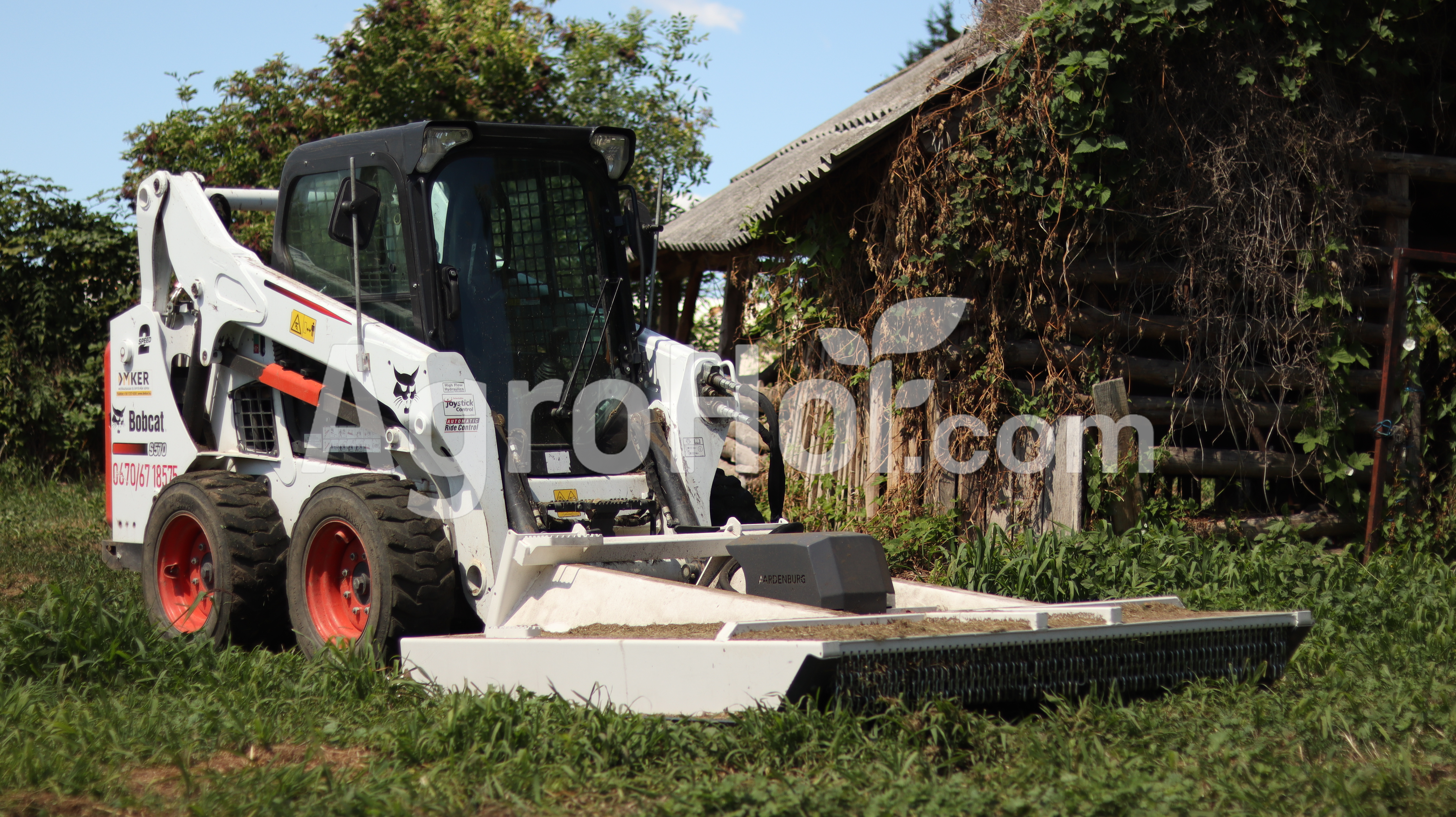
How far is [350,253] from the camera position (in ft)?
20.3

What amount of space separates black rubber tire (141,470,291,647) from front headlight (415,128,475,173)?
6.12 feet

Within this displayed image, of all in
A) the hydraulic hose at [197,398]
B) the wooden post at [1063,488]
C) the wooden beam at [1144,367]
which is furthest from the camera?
the wooden beam at [1144,367]

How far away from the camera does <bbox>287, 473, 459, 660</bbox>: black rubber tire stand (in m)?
5.10

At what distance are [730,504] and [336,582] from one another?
1914 mm

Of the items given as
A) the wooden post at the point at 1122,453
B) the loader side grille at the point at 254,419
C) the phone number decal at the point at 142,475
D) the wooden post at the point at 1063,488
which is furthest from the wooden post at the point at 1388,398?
the phone number decal at the point at 142,475

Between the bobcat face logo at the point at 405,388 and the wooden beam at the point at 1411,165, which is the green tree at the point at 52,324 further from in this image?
the wooden beam at the point at 1411,165

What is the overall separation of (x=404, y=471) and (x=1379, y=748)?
13.4 ft

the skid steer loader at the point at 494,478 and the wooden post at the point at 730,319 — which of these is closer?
the skid steer loader at the point at 494,478

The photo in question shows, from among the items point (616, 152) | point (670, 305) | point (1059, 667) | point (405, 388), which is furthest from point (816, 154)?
point (1059, 667)

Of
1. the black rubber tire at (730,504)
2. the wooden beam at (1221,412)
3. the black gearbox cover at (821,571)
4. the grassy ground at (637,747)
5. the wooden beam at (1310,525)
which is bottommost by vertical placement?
the grassy ground at (637,747)

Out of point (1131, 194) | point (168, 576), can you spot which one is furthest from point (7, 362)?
point (1131, 194)

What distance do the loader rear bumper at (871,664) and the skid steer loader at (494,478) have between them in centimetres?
1

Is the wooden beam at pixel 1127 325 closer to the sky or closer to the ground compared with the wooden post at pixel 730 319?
closer to the ground

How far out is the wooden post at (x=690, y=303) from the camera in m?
12.6
